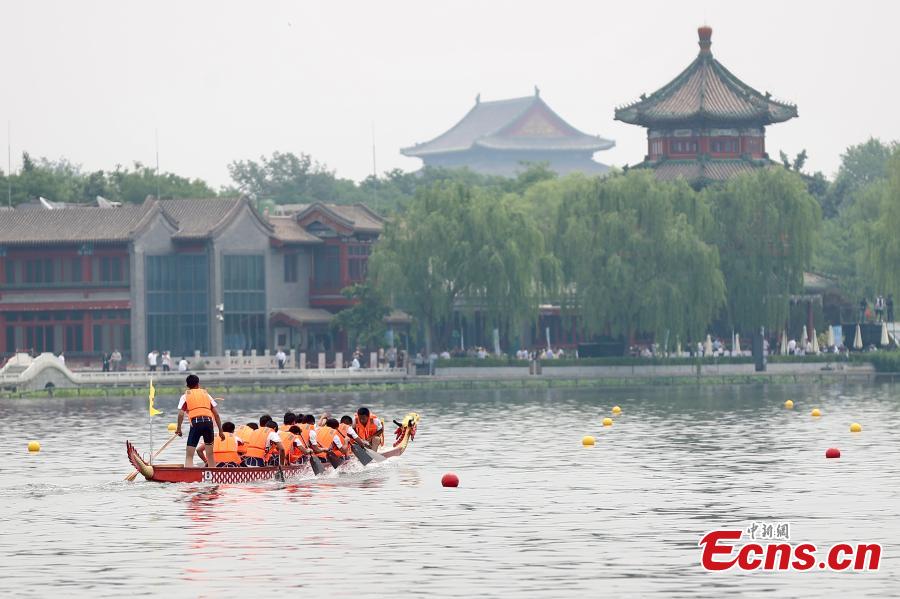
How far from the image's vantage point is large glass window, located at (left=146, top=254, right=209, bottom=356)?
Answer: 301 feet

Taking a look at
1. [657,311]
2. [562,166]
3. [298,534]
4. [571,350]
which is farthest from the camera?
[562,166]

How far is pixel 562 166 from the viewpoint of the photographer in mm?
192375

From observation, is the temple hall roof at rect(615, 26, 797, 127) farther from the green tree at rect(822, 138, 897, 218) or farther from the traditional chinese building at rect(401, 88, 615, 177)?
the traditional chinese building at rect(401, 88, 615, 177)

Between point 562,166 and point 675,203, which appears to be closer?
point 675,203

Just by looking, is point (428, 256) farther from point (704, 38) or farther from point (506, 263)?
point (704, 38)

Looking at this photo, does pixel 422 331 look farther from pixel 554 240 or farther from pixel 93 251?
pixel 93 251

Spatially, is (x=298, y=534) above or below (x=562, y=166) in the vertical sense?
below

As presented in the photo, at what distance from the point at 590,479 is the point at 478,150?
154061 millimetres

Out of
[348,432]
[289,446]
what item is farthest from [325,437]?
[289,446]

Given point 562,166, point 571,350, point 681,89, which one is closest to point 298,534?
point 571,350

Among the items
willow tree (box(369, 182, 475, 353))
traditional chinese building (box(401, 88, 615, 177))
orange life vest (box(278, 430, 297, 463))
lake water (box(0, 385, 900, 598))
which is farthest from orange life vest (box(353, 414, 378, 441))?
traditional chinese building (box(401, 88, 615, 177))

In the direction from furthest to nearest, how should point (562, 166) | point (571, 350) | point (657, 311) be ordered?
1. point (562, 166)
2. point (571, 350)
3. point (657, 311)

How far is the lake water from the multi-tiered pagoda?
133ft

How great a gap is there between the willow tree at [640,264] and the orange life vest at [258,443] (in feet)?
146
